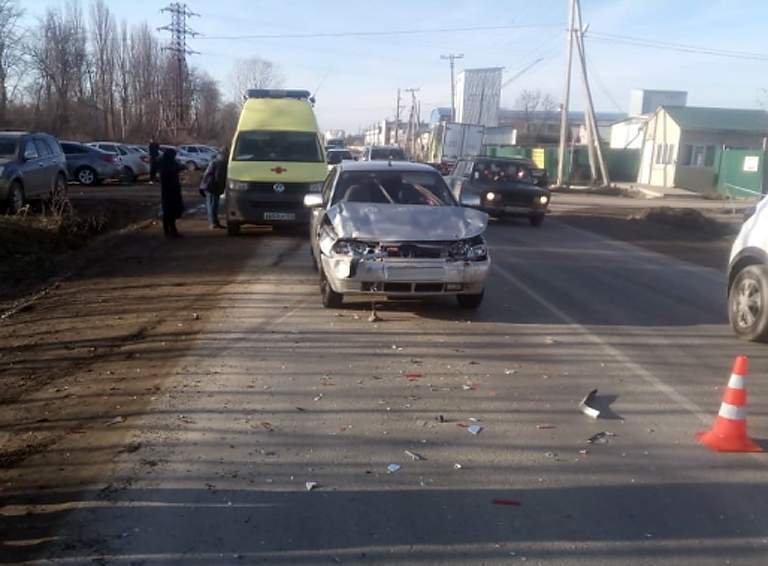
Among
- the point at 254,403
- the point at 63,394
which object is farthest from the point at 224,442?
the point at 63,394

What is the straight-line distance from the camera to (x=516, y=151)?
173ft

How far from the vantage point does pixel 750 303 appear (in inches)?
330

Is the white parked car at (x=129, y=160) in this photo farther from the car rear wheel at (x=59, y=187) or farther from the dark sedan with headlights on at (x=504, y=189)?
the dark sedan with headlights on at (x=504, y=189)

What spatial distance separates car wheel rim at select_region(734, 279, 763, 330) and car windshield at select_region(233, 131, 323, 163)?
10.1 meters

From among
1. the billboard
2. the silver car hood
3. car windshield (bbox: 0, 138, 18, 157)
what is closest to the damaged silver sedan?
the silver car hood

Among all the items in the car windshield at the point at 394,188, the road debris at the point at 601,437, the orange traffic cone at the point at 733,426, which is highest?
the car windshield at the point at 394,188

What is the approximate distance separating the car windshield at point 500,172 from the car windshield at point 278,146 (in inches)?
247

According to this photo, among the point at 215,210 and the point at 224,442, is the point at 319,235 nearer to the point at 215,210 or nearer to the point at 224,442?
the point at 224,442

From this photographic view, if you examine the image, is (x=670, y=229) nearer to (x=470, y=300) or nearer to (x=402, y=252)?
(x=470, y=300)

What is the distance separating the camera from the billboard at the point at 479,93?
267ft

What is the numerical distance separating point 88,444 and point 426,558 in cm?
247

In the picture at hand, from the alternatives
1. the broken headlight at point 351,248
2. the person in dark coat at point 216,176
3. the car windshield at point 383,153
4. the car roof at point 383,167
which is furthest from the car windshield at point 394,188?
the car windshield at point 383,153

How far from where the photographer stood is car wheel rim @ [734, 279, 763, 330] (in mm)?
8250

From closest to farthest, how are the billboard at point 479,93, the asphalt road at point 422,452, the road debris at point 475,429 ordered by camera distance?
the asphalt road at point 422,452 → the road debris at point 475,429 → the billboard at point 479,93
